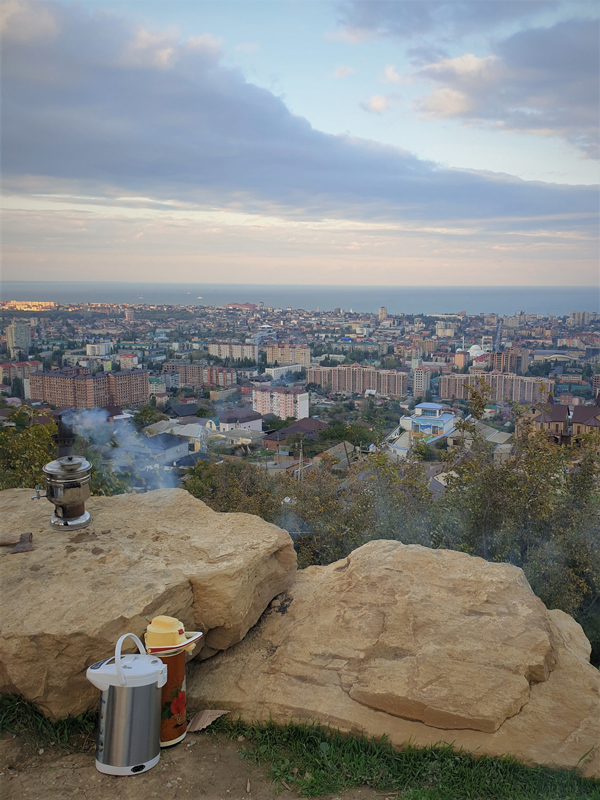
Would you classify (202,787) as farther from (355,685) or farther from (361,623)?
(361,623)

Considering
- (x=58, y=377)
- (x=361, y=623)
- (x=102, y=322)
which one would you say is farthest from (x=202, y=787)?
(x=102, y=322)

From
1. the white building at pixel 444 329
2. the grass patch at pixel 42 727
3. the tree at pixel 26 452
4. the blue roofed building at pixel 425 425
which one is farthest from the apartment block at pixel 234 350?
the grass patch at pixel 42 727

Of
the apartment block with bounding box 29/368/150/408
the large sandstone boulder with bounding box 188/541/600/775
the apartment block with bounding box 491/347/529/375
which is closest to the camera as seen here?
the large sandstone boulder with bounding box 188/541/600/775

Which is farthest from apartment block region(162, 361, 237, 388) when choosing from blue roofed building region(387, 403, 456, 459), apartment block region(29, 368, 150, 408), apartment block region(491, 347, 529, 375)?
apartment block region(29, 368, 150, 408)

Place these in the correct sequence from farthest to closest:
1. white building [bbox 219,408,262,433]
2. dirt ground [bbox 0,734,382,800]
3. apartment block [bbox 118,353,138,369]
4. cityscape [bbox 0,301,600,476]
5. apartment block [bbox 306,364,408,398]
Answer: apartment block [bbox 306,364,408,398] → apartment block [bbox 118,353,138,369] → white building [bbox 219,408,262,433] → cityscape [bbox 0,301,600,476] → dirt ground [bbox 0,734,382,800]

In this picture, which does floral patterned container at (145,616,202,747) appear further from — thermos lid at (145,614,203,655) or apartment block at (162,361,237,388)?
apartment block at (162,361,237,388)

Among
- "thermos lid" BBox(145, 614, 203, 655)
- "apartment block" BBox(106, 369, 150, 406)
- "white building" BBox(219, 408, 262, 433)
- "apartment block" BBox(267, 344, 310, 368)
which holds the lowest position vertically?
"white building" BBox(219, 408, 262, 433)

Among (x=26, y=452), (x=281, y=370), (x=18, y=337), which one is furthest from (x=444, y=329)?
(x=26, y=452)
